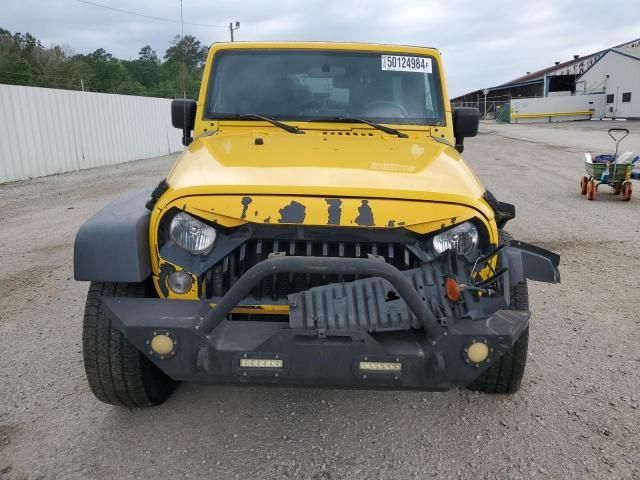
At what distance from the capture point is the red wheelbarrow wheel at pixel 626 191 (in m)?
9.04

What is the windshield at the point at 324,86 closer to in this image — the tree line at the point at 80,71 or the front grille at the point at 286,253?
the front grille at the point at 286,253

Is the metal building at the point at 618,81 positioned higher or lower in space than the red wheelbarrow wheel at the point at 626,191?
higher

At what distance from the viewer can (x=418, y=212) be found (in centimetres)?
236

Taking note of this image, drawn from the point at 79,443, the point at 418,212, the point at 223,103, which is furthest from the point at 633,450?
the point at 223,103

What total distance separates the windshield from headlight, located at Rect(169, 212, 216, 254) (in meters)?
1.51

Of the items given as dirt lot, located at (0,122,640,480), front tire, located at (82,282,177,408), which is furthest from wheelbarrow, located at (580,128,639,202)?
front tire, located at (82,282,177,408)

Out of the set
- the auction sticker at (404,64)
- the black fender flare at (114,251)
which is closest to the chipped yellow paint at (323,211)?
the black fender flare at (114,251)

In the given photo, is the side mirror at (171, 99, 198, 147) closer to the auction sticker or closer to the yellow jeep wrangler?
the yellow jeep wrangler

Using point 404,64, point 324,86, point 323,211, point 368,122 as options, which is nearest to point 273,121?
point 324,86

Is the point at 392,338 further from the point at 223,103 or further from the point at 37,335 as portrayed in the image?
Result: the point at 37,335

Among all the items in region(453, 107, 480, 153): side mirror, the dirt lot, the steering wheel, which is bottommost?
the dirt lot

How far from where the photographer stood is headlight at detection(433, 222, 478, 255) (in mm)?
2436

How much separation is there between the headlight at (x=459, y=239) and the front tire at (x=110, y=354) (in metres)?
1.33

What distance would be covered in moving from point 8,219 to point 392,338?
768 centimetres
